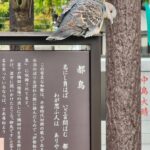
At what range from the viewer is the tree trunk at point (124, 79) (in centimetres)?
416

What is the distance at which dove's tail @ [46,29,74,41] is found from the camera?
3195 millimetres

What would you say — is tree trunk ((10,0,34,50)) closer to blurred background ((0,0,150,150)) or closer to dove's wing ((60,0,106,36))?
blurred background ((0,0,150,150))

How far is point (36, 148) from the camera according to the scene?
333 cm

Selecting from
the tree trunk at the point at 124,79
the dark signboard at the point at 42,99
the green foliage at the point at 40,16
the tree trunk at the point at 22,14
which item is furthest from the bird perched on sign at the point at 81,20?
the green foliage at the point at 40,16

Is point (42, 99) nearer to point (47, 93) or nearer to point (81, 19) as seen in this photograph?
point (47, 93)

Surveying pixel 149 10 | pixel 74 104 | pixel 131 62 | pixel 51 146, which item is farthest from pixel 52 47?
pixel 149 10

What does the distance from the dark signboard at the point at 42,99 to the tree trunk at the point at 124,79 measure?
0.88 metres

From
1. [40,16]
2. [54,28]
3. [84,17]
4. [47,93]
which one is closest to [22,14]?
[54,28]

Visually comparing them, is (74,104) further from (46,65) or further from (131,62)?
(131,62)

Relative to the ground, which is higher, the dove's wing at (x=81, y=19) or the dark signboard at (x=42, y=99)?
the dove's wing at (x=81, y=19)

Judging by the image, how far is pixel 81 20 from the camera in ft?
11.0

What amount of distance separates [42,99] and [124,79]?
1.05 m

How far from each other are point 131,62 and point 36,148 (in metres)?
1.24

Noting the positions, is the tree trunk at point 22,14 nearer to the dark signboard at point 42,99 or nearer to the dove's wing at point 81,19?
the dove's wing at point 81,19
